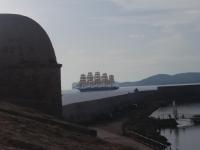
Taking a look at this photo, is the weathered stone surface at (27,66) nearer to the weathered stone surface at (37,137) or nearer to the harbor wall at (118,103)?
the weathered stone surface at (37,137)

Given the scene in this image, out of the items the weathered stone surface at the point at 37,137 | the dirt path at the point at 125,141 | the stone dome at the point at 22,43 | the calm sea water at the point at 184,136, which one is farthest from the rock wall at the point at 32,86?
the calm sea water at the point at 184,136

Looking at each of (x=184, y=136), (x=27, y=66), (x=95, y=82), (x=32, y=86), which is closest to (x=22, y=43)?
(x=27, y=66)

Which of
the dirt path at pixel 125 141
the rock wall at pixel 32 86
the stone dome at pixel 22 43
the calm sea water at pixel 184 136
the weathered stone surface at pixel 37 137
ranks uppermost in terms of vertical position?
the stone dome at pixel 22 43

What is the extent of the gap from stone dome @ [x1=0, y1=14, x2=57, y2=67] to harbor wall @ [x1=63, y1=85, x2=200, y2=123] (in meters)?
8.38

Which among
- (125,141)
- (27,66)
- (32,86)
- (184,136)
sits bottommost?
(184,136)

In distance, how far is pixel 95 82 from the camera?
153 m

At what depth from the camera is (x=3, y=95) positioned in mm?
20766

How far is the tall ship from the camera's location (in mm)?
151500

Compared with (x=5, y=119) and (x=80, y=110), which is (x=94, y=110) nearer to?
(x=80, y=110)

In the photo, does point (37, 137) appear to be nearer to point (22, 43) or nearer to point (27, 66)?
point (27, 66)

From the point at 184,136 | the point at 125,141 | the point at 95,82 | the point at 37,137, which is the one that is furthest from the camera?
the point at 95,82

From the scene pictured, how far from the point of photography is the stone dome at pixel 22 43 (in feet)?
67.9

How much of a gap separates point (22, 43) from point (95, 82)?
13190 centimetres

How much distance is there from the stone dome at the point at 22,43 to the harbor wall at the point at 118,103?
27.5 ft
